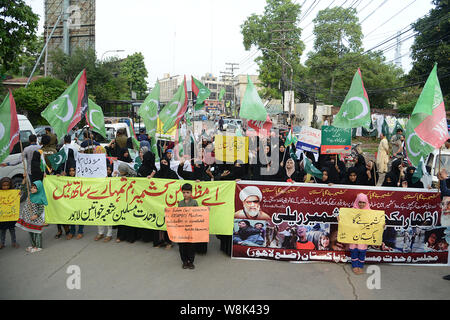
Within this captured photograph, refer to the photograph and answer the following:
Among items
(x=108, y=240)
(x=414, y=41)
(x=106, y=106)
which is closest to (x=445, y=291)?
(x=108, y=240)

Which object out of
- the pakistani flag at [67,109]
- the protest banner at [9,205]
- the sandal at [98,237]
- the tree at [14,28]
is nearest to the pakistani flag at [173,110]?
the pakistani flag at [67,109]

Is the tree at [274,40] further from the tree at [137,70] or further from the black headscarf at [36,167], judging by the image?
the black headscarf at [36,167]

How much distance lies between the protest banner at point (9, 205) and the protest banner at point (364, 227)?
570cm

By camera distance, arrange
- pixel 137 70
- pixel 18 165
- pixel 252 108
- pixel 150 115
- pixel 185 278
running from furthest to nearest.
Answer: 1. pixel 137 70
2. pixel 18 165
3. pixel 252 108
4. pixel 150 115
5. pixel 185 278

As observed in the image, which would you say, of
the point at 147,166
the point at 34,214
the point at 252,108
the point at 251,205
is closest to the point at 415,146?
the point at 251,205

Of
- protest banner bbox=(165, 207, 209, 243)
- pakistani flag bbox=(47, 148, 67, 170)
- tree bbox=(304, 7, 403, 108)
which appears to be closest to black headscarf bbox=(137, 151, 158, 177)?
protest banner bbox=(165, 207, 209, 243)

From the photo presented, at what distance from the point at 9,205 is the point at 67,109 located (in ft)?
6.92

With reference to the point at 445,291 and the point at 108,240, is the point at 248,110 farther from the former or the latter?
the point at 445,291

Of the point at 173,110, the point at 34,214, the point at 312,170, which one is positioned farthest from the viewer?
the point at 173,110

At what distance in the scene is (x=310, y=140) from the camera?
31.5 ft

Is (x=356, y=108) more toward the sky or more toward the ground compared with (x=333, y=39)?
more toward the ground

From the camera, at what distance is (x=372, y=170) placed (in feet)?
24.1

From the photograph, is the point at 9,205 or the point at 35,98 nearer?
the point at 9,205

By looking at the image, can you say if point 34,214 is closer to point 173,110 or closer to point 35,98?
point 173,110
